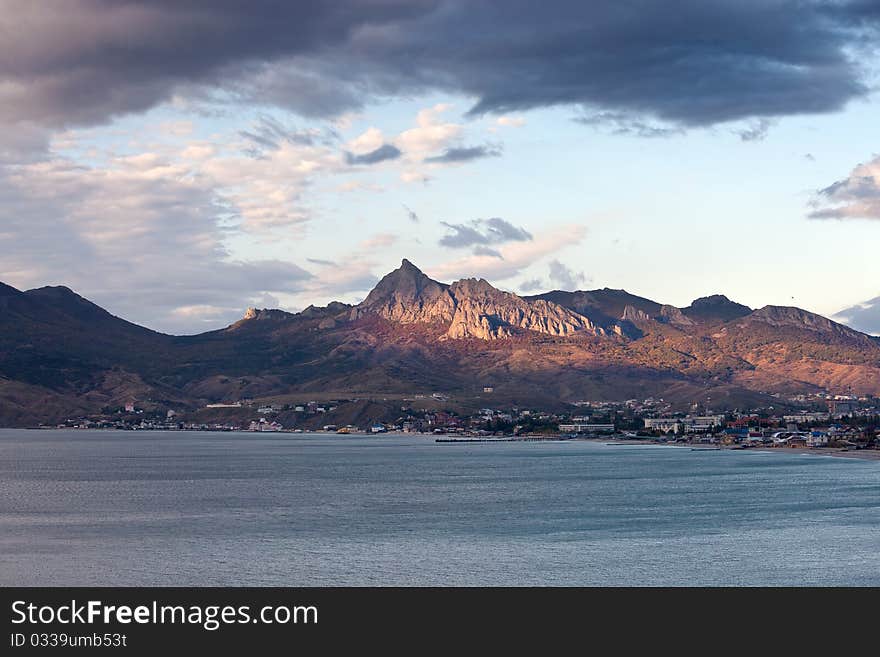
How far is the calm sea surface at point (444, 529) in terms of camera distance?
68.0 m

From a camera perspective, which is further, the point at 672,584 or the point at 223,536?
the point at 223,536

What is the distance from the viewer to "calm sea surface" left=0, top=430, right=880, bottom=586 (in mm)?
68000

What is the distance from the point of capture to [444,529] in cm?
9019

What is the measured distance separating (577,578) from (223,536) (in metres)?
32.4

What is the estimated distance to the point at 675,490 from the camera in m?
129
